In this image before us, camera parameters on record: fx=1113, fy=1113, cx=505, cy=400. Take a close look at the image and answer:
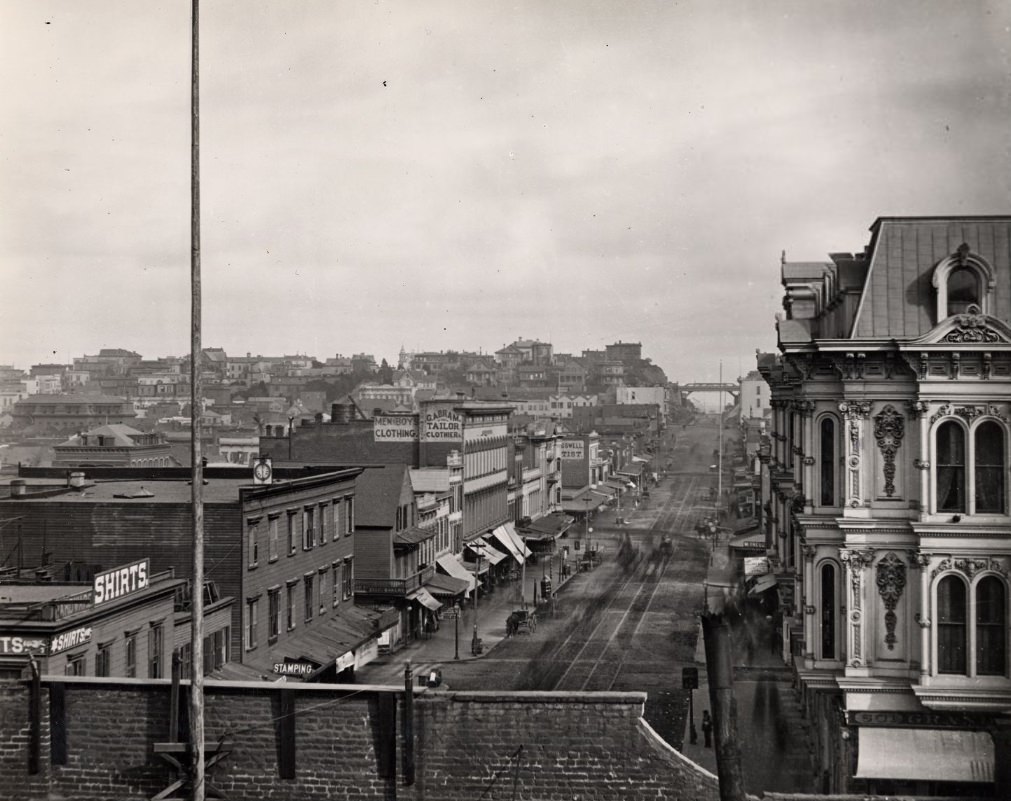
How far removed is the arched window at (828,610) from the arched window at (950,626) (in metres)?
2.27

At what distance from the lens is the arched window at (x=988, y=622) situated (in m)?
23.6

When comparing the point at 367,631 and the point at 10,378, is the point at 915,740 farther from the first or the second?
the point at 10,378

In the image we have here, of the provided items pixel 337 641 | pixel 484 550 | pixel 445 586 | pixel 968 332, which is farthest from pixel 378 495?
pixel 968 332

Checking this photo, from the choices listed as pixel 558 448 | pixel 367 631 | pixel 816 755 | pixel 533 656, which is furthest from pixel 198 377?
pixel 558 448

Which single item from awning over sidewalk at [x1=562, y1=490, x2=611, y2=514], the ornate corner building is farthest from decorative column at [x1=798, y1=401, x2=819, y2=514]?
awning over sidewalk at [x1=562, y1=490, x2=611, y2=514]

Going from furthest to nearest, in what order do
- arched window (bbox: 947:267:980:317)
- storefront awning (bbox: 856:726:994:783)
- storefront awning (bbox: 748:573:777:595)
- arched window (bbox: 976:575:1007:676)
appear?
1. storefront awning (bbox: 748:573:777:595)
2. arched window (bbox: 947:267:980:317)
3. arched window (bbox: 976:575:1007:676)
4. storefront awning (bbox: 856:726:994:783)

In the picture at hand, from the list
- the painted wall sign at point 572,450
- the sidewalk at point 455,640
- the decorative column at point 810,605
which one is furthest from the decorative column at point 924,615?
the painted wall sign at point 572,450

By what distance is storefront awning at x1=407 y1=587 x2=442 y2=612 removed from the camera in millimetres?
53625

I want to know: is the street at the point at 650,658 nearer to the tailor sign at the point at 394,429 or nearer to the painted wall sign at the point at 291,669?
the painted wall sign at the point at 291,669

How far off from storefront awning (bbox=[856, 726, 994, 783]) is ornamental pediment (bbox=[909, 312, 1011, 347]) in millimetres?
8316

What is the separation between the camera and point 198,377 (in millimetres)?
15539

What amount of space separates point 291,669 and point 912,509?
69.5ft

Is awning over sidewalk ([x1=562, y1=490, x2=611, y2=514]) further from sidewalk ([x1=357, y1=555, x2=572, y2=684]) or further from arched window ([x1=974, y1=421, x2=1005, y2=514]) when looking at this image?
arched window ([x1=974, y1=421, x2=1005, y2=514])

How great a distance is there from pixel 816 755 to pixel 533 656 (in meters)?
21.6
